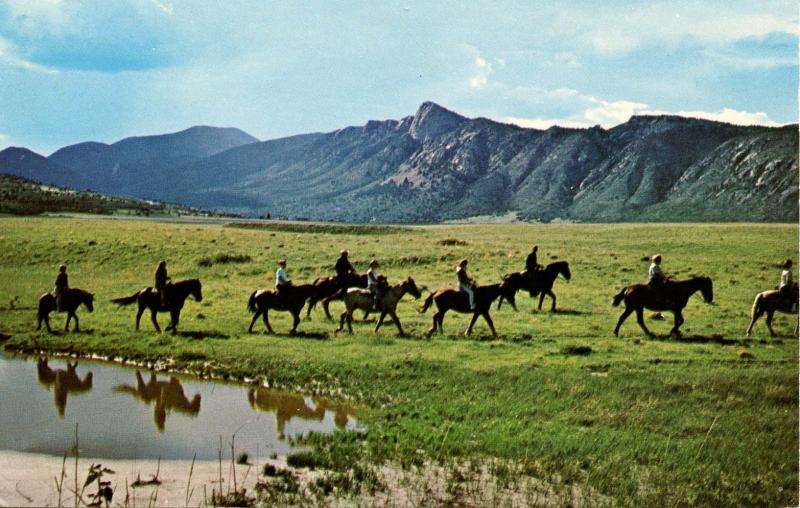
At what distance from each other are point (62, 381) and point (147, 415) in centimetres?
465

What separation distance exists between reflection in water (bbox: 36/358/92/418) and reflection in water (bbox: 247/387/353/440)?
455 cm

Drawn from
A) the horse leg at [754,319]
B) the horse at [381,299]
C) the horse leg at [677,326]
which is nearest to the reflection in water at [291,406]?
the horse at [381,299]

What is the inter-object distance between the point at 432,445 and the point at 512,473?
174 cm

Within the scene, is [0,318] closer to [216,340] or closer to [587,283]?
[216,340]

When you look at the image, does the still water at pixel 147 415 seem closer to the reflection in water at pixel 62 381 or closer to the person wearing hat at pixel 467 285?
the reflection in water at pixel 62 381

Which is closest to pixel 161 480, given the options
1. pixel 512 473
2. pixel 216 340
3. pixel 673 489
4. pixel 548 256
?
pixel 512 473

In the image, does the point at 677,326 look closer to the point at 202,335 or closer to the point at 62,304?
the point at 202,335

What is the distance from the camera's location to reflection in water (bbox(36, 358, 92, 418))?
51.0 feet

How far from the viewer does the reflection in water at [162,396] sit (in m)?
14.5

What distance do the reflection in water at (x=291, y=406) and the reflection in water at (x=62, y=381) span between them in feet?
14.9

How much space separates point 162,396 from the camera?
15844 millimetres

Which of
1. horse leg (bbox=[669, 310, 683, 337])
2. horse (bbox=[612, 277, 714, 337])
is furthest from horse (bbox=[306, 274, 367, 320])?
horse leg (bbox=[669, 310, 683, 337])

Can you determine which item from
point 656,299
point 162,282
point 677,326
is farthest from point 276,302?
point 677,326

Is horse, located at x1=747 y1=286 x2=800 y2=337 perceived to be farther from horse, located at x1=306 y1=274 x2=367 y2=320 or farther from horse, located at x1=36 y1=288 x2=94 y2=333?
horse, located at x1=36 y1=288 x2=94 y2=333
